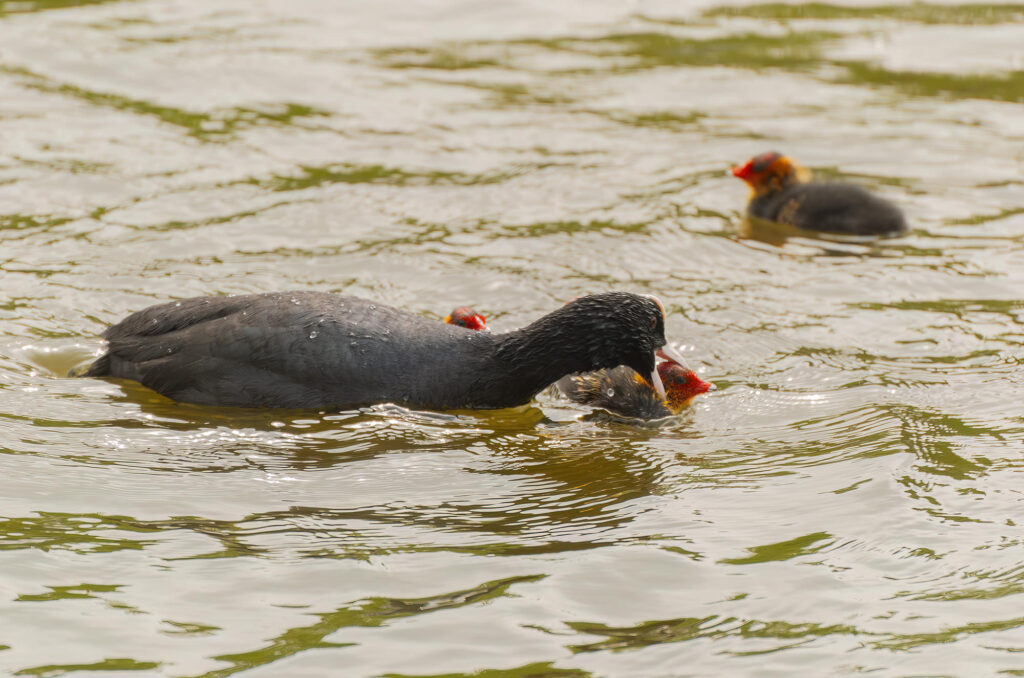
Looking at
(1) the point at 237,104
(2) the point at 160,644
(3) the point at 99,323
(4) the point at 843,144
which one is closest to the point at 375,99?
(1) the point at 237,104

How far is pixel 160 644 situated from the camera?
437 centimetres

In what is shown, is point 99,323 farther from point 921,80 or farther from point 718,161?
point 921,80

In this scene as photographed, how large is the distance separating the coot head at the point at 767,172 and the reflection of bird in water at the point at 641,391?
332 centimetres

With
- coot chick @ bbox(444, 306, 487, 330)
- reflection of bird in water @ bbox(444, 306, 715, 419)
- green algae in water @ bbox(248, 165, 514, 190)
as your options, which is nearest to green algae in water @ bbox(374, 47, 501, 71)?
green algae in water @ bbox(248, 165, 514, 190)

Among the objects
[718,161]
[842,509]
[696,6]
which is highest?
[696,6]

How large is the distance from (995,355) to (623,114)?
4799mm

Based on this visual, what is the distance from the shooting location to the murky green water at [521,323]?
181 inches

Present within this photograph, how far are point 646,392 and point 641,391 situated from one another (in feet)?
0.08

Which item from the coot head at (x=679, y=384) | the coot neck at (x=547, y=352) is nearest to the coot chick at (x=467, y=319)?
the coot neck at (x=547, y=352)

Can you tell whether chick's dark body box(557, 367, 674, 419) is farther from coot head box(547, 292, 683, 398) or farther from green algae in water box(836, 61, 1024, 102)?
green algae in water box(836, 61, 1024, 102)

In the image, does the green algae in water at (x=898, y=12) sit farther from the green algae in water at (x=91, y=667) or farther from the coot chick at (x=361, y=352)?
the green algae in water at (x=91, y=667)

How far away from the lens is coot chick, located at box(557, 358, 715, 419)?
22.1ft

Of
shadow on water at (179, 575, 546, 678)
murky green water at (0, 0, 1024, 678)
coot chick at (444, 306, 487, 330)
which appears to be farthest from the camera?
coot chick at (444, 306, 487, 330)

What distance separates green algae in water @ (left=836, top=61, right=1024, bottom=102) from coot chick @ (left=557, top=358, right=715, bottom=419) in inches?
243
